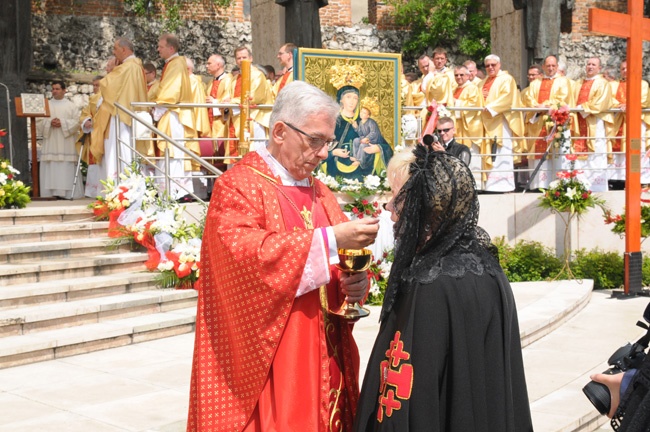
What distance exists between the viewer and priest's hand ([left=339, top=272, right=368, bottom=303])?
137 inches

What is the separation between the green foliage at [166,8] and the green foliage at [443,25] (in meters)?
4.96

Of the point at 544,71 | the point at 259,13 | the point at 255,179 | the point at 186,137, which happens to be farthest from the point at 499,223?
the point at 255,179

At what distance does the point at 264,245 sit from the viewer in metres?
3.31

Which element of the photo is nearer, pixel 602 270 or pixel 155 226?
pixel 155 226

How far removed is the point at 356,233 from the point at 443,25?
2066cm

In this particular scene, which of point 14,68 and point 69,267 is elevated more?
point 14,68

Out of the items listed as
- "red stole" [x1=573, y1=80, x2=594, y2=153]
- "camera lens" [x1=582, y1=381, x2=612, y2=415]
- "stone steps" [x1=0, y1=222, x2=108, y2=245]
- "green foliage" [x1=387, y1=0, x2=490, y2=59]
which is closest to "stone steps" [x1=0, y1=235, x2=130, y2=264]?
"stone steps" [x1=0, y1=222, x2=108, y2=245]

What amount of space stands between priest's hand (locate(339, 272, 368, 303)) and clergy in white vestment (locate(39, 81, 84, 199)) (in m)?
11.3

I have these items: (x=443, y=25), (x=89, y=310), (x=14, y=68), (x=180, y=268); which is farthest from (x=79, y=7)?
(x=89, y=310)

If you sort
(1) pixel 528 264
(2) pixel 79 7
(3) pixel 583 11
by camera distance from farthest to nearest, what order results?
(3) pixel 583 11 < (2) pixel 79 7 < (1) pixel 528 264

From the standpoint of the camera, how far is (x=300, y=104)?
137 inches

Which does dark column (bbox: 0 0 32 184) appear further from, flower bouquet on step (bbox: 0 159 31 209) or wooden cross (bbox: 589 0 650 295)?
wooden cross (bbox: 589 0 650 295)

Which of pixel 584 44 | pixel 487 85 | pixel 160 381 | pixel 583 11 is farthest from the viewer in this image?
pixel 583 11

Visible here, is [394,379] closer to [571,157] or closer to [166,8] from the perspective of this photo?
[571,157]
